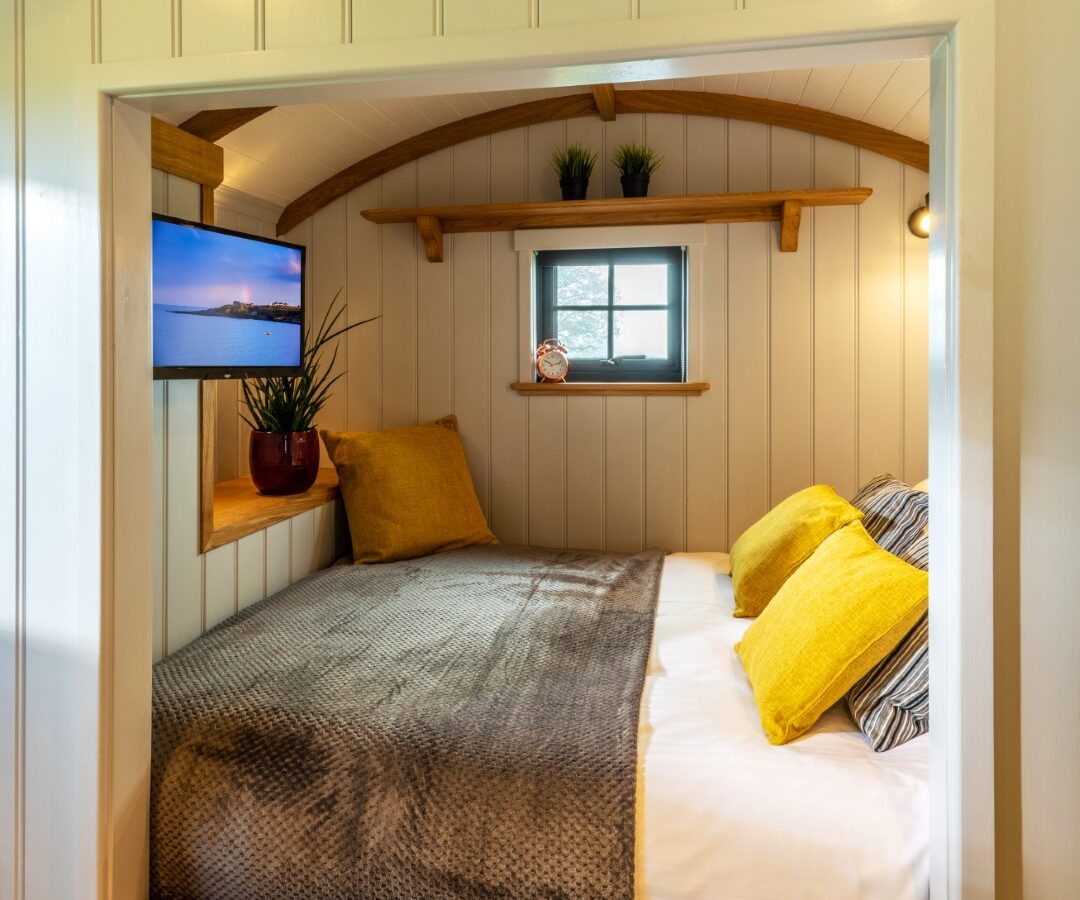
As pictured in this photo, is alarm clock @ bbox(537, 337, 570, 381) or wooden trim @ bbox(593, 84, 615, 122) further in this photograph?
alarm clock @ bbox(537, 337, 570, 381)

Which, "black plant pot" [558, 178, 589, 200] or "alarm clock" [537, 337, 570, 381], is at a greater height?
"black plant pot" [558, 178, 589, 200]

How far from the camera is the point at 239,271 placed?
2092 mm

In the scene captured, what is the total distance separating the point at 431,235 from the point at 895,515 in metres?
1.95

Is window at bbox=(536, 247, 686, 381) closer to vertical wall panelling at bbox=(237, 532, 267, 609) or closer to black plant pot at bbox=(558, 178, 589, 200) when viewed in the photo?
black plant pot at bbox=(558, 178, 589, 200)

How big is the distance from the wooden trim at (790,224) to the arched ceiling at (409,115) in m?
0.38

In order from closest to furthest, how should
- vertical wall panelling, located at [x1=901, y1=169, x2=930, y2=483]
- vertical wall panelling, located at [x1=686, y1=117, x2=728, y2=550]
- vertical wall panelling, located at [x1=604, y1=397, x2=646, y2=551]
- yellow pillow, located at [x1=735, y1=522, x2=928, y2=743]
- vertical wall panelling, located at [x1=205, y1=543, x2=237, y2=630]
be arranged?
yellow pillow, located at [x1=735, y1=522, x2=928, y2=743] → vertical wall panelling, located at [x1=205, y1=543, x2=237, y2=630] → vertical wall panelling, located at [x1=901, y1=169, x2=930, y2=483] → vertical wall panelling, located at [x1=686, y1=117, x2=728, y2=550] → vertical wall panelling, located at [x1=604, y1=397, x2=646, y2=551]

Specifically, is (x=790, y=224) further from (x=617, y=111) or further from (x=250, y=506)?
(x=250, y=506)

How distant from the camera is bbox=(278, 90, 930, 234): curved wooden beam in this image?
2.74 meters

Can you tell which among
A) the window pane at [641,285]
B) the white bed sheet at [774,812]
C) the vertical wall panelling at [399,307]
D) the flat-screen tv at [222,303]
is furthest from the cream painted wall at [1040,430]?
the vertical wall panelling at [399,307]

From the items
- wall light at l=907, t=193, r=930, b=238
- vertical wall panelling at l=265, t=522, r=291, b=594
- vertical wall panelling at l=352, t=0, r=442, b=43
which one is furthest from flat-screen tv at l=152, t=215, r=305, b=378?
wall light at l=907, t=193, r=930, b=238

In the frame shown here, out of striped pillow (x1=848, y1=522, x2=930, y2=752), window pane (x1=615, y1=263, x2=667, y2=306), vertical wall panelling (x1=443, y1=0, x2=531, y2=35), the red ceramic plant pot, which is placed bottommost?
striped pillow (x1=848, y1=522, x2=930, y2=752)

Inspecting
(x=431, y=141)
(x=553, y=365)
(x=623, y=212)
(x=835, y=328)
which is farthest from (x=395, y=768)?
(x=431, y=141)

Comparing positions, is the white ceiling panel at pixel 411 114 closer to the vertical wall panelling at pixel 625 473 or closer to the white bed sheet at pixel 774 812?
the vertical wall panelling at pixel 625 473

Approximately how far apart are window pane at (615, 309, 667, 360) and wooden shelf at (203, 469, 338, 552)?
1240 mm
